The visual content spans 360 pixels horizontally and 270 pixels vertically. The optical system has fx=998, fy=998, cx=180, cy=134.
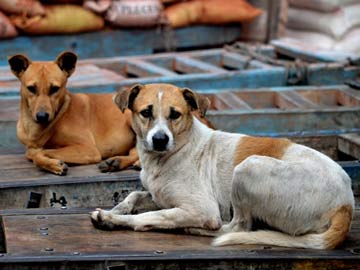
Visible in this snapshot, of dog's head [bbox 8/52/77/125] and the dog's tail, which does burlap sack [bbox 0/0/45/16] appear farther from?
the dog's tail

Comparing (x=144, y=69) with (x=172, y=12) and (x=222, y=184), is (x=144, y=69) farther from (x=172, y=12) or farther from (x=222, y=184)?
(x=222, y=184)

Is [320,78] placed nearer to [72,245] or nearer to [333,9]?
[333,9]

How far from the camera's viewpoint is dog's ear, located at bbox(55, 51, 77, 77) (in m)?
Result: 5.90

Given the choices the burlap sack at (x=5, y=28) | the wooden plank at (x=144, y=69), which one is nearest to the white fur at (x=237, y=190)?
the wooden plank at (x=144, y=69)

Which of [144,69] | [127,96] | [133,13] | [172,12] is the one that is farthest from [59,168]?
[172,12]

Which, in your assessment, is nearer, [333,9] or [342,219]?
[342,219]

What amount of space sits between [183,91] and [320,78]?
368cm

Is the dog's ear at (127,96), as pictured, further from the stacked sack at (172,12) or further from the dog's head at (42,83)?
the stacked sack at (172,12)

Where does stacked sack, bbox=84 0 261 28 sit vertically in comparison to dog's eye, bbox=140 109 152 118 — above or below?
below

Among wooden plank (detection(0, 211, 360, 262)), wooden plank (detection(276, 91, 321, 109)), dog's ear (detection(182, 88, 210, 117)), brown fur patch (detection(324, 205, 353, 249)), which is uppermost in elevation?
dog's ear (detection(182, 88, 210, 117))

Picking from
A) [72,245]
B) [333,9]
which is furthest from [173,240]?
[333,9]

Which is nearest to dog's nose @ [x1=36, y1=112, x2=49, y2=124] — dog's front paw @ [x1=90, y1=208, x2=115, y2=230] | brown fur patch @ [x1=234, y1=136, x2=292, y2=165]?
dog's front paw @ [x1=90, y1=208, x2=115, y2=230]

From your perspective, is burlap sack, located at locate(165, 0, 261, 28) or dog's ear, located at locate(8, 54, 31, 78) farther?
burlap sack, located at locate(165, 0, 261, 28)

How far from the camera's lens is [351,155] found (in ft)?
19.3
